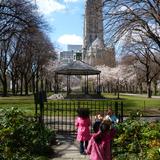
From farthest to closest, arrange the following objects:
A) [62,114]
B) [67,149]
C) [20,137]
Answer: [62,114]
[67,149]
[20,137]

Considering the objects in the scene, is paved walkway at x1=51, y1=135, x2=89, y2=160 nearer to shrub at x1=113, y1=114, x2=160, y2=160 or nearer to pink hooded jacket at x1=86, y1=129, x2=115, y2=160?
shrub at x1=113, y1=114, x2=160, y2=160

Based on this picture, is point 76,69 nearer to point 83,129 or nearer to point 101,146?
point 83,129

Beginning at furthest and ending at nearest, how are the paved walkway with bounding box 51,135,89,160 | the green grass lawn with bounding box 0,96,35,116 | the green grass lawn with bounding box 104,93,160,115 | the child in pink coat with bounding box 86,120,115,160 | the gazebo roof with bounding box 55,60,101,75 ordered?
the gazebo roof with bounding box 55,60,101,75
the green grass lawn with bounding box 104,93,160,115
the green grass lawn with bounding box 0,96,35,116
the paved walkway with bounding box 51,135,89,160
the child in pink coat with bounding box 86,120,115,160

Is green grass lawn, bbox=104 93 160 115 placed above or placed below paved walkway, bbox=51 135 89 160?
above

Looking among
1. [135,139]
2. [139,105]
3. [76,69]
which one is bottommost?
[135,139]

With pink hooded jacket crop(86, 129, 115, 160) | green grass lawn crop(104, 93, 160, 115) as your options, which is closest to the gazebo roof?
green grass lawn crop(104, 93, 160, 115)

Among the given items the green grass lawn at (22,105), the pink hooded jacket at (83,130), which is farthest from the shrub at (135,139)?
the green grass lawn at (22,105)

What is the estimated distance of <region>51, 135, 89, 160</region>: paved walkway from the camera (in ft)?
42.3

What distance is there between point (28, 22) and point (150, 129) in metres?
19.5

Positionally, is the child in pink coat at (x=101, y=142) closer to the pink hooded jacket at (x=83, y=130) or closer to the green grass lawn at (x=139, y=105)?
the pink hooded jacket at (x=83, y=130)

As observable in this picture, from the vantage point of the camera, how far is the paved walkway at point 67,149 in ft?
42.3

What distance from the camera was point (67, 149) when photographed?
1429 centimetres

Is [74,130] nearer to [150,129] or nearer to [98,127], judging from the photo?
[150,129]

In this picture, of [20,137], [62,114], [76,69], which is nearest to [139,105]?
[76,69]
